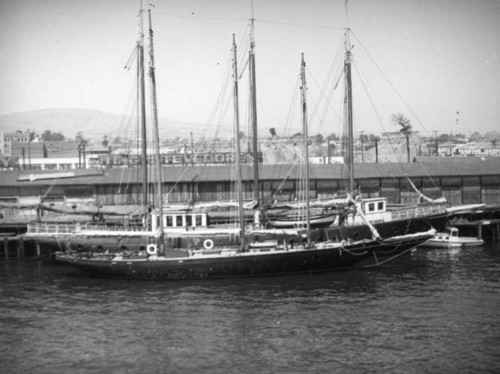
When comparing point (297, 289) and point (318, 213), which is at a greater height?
point (318, 213)

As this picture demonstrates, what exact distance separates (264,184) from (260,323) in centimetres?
2833

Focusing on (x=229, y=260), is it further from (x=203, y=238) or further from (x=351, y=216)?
(x=351, y=216)

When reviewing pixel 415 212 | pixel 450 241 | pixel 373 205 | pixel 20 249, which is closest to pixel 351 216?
pixel 373 205

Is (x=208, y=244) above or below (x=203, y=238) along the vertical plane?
below

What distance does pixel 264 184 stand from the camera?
5388 cm

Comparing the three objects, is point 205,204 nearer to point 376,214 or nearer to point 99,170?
point 376,214

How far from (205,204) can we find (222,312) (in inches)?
635

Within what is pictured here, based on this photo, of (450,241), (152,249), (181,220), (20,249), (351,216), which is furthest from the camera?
(450,241)

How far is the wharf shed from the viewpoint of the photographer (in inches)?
2078

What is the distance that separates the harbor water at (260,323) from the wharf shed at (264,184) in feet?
53.8

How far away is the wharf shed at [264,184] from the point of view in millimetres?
52781

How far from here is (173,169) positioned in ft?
184

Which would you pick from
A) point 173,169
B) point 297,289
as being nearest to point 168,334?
point 297,289

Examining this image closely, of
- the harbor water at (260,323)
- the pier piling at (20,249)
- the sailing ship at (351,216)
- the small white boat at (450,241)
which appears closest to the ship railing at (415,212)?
the sailing ship at (351,216)
